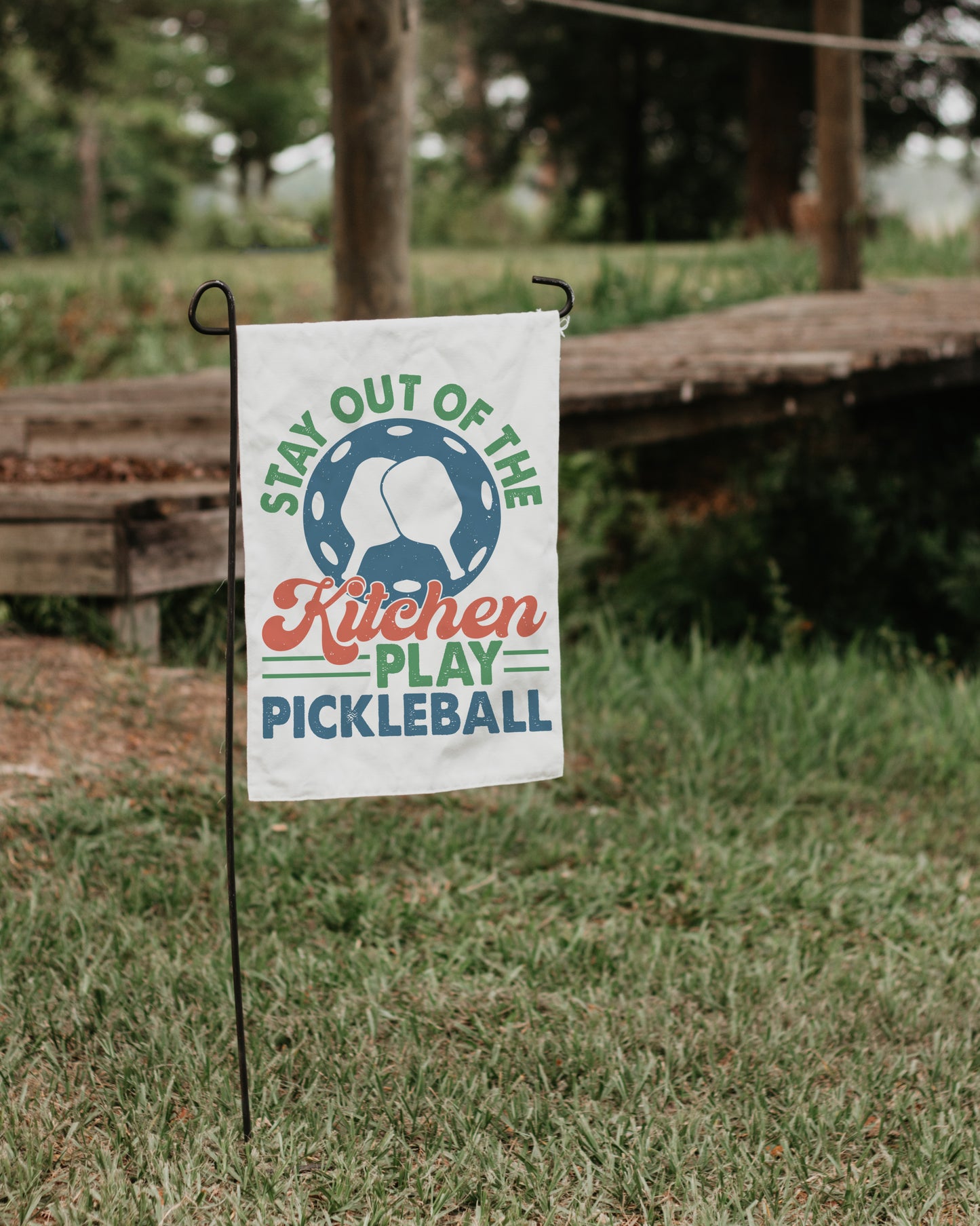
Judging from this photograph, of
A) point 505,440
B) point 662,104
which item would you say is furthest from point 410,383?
point 662,104

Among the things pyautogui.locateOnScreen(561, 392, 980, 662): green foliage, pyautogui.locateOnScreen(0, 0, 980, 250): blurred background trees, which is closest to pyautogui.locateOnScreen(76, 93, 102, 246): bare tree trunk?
pyautogui.locateOnScreen(0, 0, 980, 250): blurred background trees

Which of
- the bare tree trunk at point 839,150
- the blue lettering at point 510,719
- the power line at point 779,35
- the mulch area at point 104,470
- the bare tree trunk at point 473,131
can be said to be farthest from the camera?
the bare tree trunk at point 473,131

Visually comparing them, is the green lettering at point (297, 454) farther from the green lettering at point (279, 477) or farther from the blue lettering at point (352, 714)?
the blue lettering at point (352, 714)

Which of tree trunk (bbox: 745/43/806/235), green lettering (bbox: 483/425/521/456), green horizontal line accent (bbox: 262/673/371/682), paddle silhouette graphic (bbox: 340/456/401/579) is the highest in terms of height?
tree trunk (bbox: 745/43/806/235)

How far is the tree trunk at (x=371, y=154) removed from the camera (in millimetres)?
5648

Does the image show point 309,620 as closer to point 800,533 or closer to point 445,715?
point 445,715

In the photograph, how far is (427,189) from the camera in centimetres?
2438

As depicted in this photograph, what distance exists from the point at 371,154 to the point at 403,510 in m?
3.75

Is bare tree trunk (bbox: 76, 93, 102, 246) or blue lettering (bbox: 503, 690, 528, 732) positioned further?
bare tree trunk (bbox: 76, 93, 102, 246)

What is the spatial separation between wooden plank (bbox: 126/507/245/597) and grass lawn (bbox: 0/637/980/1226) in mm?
859

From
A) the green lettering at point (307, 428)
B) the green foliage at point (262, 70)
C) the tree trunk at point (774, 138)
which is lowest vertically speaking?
the green lettering at point (307, 428)

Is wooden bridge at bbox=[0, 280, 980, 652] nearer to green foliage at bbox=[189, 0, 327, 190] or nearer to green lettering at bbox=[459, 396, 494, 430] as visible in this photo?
green lettering at bbox=[459, 396, 494, 430]

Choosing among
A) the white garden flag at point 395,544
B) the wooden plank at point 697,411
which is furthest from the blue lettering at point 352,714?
the wooden plank at point 697,411

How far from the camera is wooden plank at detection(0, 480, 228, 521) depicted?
444 cm
